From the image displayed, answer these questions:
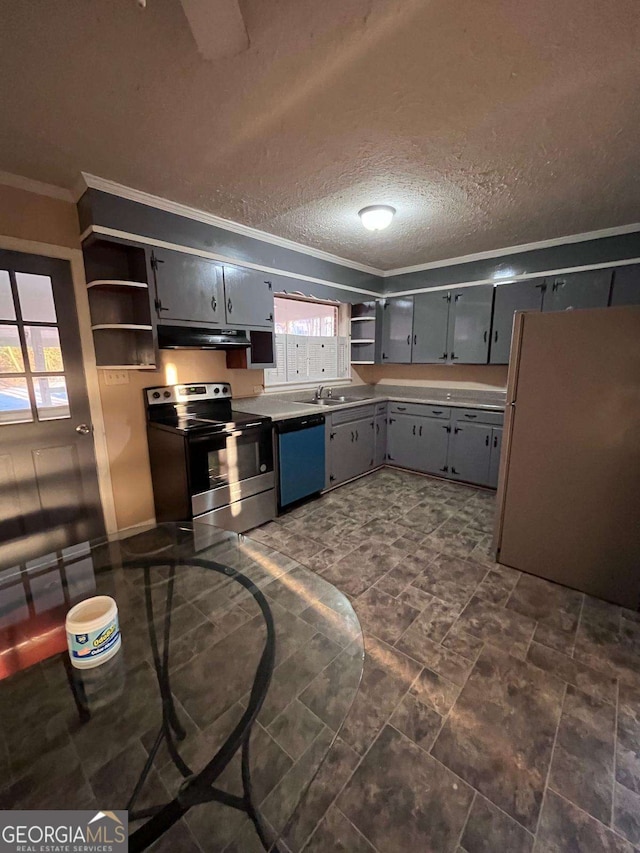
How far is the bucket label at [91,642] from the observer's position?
3.41ft

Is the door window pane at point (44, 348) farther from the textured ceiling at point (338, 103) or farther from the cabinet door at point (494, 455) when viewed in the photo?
the cabinet door at point (494, 455)

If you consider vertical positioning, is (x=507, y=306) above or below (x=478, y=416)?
above

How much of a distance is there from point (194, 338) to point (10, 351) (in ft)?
3.66

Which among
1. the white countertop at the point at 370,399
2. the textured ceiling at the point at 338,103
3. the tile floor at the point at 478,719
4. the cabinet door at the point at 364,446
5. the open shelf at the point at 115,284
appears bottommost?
the tile floor at the point at 478,719

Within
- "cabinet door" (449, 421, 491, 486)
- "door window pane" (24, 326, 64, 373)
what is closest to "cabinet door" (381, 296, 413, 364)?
"cabinet door" (449, 421, 491, 486)

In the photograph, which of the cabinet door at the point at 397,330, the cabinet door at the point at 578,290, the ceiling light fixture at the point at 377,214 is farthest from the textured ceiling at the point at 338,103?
the cabinet door at the point at 397,330

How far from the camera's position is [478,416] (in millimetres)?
3727

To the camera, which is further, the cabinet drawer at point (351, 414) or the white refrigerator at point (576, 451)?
the cabinet drawer at point (351, 414)

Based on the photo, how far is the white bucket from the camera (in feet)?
3.39

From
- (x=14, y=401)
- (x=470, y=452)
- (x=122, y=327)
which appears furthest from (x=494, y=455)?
(x=14, y=401)

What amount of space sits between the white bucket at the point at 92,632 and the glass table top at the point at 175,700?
0.17 ft

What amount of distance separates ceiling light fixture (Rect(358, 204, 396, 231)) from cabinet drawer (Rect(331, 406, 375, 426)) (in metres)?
1.77

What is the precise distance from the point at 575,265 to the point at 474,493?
2.40 meters

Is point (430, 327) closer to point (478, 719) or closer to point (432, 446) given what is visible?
point (432, 446)
